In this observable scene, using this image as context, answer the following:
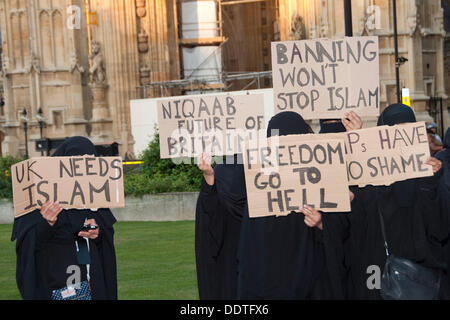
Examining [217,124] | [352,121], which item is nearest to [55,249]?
[217,124]

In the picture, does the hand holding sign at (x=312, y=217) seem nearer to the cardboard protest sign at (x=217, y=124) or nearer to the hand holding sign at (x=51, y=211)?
the hand holding sign at (x=51, y=211)

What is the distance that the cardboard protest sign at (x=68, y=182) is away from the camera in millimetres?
6853

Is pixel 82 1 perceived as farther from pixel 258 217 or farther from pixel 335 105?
pixel 258 217

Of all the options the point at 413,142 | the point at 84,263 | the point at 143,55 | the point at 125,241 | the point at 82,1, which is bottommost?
the point at 125,241

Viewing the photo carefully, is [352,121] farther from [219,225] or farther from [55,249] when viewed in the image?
[55,249]

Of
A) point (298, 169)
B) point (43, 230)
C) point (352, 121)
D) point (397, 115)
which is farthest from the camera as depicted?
point (352, 121)

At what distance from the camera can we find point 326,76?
8.44 m

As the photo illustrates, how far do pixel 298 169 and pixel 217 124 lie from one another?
2.61 metres

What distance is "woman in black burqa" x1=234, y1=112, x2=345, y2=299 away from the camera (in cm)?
597

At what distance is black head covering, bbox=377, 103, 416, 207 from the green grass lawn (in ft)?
11.5

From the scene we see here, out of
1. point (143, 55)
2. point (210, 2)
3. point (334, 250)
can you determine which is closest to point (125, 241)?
point (334, 250)

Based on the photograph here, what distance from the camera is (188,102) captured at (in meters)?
8.92

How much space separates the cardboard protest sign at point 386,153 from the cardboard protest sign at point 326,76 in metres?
1.52
